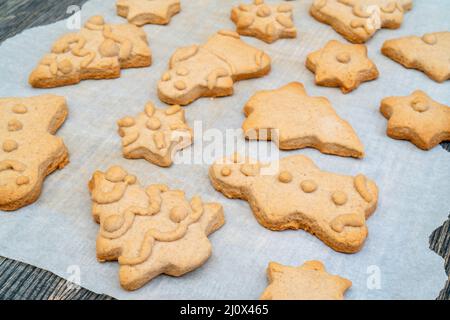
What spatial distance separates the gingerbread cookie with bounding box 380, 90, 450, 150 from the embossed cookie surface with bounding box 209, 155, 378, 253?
0.33m

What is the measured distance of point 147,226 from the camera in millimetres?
1681

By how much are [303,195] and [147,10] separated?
1254 millimetres

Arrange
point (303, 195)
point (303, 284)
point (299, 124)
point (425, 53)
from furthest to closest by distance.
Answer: point (425, 53) < point (299, 124) < point (303, 195) < point (303, 284)

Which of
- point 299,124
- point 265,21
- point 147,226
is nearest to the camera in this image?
point 147,226

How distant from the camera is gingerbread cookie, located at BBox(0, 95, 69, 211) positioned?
1.78 metres

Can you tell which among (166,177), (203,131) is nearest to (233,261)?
(166,177)

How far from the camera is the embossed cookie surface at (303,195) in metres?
1.70

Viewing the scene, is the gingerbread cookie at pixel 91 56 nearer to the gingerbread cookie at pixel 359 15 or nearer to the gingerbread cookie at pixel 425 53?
the gingerbread cookie at pixel 359 15

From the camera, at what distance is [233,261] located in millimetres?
1669

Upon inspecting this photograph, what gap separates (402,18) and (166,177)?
1.43 m

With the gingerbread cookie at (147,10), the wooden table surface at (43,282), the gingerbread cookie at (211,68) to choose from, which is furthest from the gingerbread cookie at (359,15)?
the wooden table surface at (43,282)

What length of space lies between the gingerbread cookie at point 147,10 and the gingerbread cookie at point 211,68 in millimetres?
298

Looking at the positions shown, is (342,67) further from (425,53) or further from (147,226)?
(147,226)

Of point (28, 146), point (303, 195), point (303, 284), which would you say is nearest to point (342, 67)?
point (303, 195)
